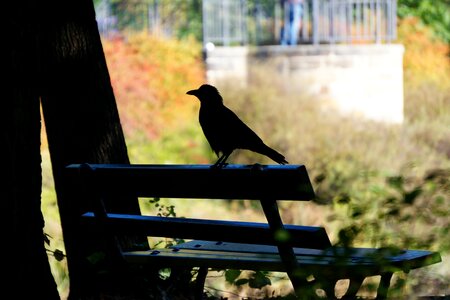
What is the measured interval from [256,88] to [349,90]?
254 cm

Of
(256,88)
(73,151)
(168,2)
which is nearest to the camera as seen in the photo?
(73,151)

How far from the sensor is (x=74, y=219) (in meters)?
5.24

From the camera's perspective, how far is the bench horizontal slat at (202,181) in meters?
3.64

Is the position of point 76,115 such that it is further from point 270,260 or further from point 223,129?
point 270,260

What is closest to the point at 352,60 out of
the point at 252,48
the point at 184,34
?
the point at 252,48

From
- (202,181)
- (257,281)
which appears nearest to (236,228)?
(202,181)

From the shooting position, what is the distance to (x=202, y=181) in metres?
3.89

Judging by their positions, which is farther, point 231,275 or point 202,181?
point 231,275

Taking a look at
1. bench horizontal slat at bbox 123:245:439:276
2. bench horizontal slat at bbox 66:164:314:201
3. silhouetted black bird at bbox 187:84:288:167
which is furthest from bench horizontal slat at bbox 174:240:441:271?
silhouetted black bird at bbox 187:84:288:167

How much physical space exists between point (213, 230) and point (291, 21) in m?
17.7

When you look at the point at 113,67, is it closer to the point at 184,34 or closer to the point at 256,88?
the point at 256,88

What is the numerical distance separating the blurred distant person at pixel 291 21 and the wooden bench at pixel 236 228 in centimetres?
1709

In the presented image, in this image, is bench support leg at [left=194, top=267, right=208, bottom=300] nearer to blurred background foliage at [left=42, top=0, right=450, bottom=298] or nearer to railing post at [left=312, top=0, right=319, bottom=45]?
blurred background foliage at [left=42, top=0, right=450, bottom=298]

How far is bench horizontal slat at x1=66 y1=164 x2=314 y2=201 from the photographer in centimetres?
364
